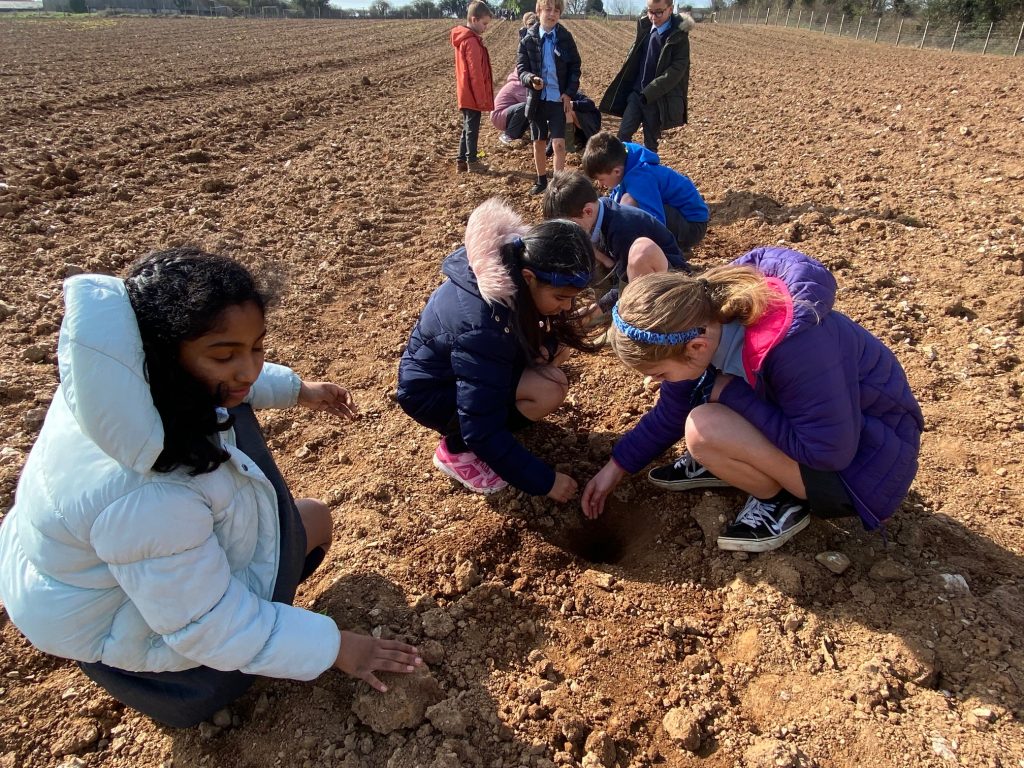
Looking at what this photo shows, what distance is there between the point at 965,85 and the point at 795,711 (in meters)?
12.3

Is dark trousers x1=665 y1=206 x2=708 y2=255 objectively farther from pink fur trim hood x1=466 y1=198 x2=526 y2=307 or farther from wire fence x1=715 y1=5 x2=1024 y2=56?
wire fence x1=715 y1=5 x2=1024 y2=56

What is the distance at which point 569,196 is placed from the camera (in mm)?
3586

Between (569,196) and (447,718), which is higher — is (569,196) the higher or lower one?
the higher one

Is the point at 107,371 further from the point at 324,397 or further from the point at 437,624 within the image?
the point at 437,624

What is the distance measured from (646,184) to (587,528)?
2.54 metres

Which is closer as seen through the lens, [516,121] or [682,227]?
[682,227]

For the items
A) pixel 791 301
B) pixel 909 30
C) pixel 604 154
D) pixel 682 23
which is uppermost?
pixel 909 30

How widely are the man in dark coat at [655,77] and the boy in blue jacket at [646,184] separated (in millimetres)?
1687

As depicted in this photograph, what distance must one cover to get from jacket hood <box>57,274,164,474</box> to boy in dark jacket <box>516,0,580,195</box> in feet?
18.5

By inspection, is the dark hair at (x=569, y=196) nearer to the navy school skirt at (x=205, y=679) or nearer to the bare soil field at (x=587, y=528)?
the bare soil field at (x=587, y=528)

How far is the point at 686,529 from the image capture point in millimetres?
2750

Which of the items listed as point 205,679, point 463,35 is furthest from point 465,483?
point 463,35

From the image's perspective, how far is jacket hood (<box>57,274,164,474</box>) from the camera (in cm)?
134

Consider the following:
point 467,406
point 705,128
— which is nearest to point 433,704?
point 467,406
